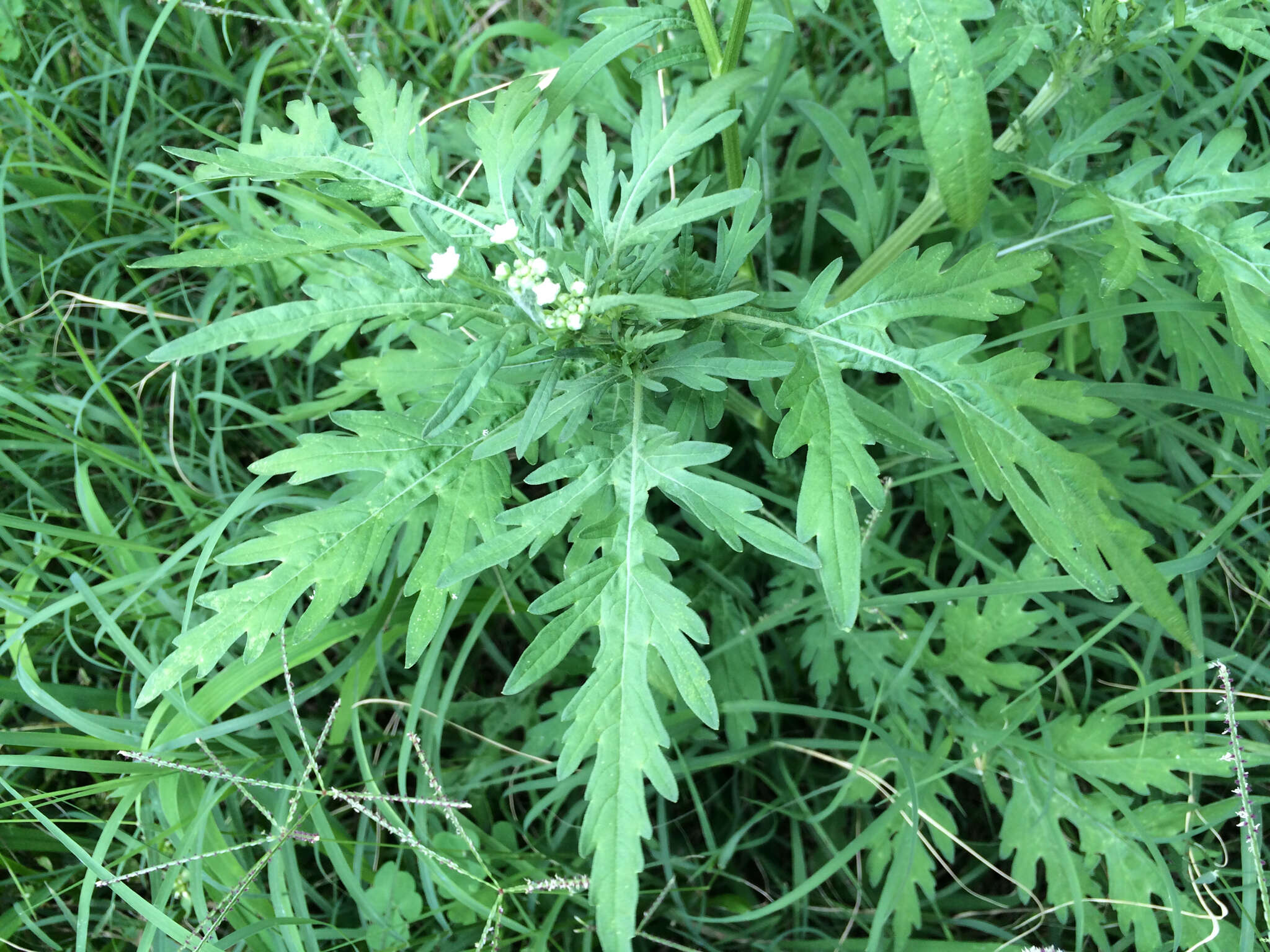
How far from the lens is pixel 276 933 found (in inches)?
104

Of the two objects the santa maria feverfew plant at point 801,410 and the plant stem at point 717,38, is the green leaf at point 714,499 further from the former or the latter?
the plant stem at point 717,38

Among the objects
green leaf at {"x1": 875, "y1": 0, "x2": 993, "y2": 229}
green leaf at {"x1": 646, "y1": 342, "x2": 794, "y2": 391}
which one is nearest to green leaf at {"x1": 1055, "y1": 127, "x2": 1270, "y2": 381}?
green leaf at {"x1": 875, "y1": 0, "x2": 993, "y2": 229}

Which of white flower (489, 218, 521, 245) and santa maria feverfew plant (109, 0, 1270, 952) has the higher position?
white flower (489, 218, 521, 245)

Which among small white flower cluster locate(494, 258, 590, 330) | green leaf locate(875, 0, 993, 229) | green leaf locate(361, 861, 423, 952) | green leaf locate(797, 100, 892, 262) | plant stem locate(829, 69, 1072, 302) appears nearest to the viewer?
green leaf locate(875, 0, 993, 229)

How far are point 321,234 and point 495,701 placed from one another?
5.61 ft

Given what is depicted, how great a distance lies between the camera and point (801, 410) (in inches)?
81.0

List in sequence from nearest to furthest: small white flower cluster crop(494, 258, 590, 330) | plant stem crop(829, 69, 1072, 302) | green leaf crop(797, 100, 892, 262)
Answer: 1. small white flower cluster crop(494, 258, 590, 330)
2. plant stem crop(829, 69, 1072, 302)
3. green leaf crop(797, 100, 892, 262)

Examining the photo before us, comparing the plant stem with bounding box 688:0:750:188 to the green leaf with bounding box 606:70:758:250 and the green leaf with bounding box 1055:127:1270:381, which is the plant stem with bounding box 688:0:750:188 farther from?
the green leaf with bounding box 1055:127:1270:381

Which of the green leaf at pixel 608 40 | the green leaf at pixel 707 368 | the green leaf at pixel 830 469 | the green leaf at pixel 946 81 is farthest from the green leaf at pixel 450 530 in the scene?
the green leaf at pixel 946 81

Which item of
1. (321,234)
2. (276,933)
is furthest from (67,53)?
(276,933)

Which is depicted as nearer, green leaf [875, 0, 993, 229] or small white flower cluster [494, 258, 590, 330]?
green leaf [875, 0, 993, 229]

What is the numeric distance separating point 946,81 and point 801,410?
2.36 ft

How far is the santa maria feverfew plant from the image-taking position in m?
1.98

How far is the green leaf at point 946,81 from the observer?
1.79 metres
